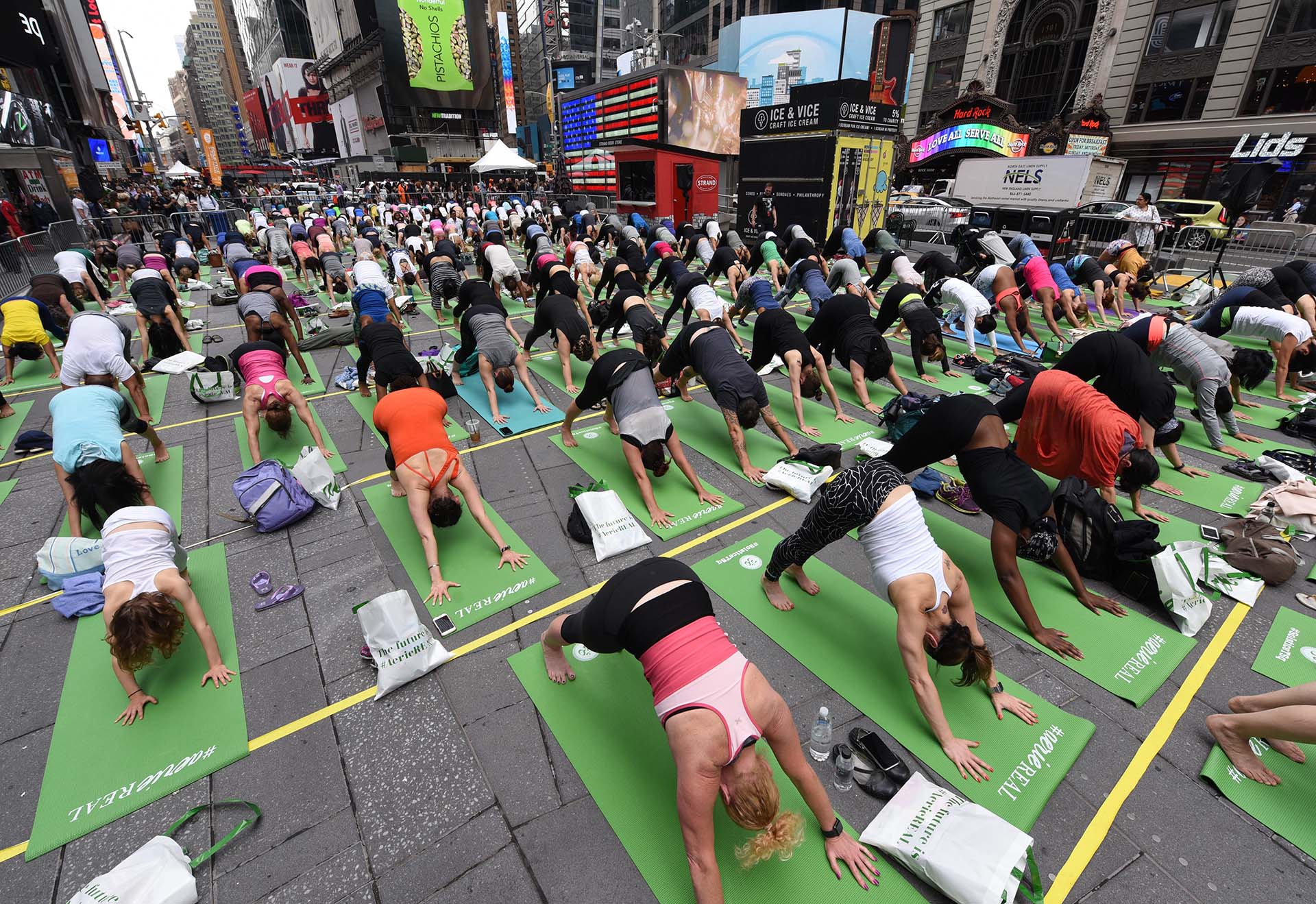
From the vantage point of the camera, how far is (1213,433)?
6.80 meters

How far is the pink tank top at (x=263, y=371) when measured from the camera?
6340 mm

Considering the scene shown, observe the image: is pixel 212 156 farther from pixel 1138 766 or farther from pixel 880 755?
pixel 1138 766

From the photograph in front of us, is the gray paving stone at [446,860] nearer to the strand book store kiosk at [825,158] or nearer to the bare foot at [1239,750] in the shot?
the bare foot at [1239,750]

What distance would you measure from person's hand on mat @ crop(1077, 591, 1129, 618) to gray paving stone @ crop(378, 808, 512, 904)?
455cm

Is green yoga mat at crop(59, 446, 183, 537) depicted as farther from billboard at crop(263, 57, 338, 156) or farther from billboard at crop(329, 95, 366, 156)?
billboard at crop(263, 57, 338, 156)

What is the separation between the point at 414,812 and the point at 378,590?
2107 mm

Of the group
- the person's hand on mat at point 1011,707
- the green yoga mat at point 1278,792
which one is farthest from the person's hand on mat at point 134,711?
the green yoga mat at point 1278,792

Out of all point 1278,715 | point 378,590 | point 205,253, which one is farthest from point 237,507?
point 205,253

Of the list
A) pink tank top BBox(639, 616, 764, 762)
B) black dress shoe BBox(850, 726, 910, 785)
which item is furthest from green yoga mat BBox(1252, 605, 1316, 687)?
pink tank top BBox(639, 616, 764, 762)

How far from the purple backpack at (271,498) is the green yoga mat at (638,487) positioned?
2.81m

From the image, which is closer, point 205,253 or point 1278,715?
point 1278,715

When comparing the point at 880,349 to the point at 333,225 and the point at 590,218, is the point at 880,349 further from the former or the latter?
the point at 333,225

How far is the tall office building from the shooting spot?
479 ft

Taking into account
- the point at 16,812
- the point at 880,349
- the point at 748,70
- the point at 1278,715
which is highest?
the point at 748,70
